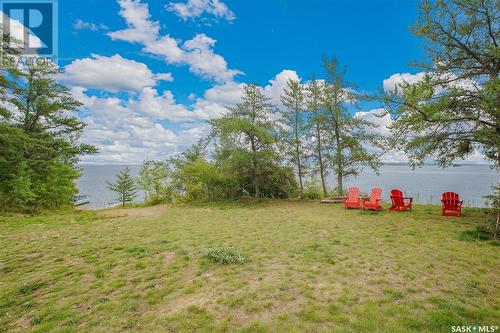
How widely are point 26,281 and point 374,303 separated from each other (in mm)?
6544

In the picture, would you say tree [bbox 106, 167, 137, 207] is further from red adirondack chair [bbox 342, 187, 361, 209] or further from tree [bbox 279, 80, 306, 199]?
red adirondack chair [bbox 342, 187, 361, 209]

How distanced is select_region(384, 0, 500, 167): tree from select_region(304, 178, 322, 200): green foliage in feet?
33.0

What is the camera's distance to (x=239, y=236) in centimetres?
793

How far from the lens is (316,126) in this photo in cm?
1680

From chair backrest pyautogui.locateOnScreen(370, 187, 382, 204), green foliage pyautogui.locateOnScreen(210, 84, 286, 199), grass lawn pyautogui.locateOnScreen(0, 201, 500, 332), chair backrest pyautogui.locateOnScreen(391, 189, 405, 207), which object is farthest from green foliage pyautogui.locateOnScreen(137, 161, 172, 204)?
chair backrest pyautogui.locateOnScreen(391, 189, 405, 207)

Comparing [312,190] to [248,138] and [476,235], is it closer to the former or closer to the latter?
[248,138]

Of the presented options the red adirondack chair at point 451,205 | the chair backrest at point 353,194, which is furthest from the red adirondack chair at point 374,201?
the red adirondack chair at point 451,205

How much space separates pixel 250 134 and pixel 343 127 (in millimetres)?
6000

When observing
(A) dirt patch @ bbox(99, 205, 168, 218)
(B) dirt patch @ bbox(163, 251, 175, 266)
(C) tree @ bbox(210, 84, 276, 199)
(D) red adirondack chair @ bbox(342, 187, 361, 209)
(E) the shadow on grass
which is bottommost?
(A) dirt patch @ bbox(99, 205, 168, 218)

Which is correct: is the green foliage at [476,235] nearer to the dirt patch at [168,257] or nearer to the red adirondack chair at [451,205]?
the red adirondack chair at [451,205]

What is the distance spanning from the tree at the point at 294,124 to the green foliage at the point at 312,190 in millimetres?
3279

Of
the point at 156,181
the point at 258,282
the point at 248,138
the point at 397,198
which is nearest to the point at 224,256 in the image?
the point at 258,282

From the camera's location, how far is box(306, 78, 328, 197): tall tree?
54.3 feet

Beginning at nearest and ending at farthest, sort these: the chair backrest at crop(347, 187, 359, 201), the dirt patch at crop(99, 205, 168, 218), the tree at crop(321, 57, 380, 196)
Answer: the chair backrest at crop(347, 187, 359, 201) < the dirt patch at crop(99, 205, 168, 218) < the tree at crop(321, 57, 380, 196)
